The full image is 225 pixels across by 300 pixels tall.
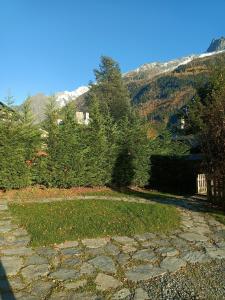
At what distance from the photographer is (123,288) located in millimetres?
5504

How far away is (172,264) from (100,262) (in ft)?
4.25

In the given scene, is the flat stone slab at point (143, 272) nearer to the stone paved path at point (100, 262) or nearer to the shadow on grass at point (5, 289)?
the stone paved path at point (100, 262)

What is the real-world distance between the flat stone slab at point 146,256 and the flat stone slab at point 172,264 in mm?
226

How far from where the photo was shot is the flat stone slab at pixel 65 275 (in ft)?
19.0

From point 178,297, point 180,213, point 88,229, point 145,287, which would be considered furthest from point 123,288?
point 180,213

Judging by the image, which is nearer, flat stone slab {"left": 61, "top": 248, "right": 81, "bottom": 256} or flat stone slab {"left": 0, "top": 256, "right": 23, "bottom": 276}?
flat stone slab {"left": 0, "top": 256, "right": 23, "bottom": 276}

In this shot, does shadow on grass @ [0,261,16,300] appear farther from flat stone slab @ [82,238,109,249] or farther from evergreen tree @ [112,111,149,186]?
evergreen tree @ [112,111,149,186]

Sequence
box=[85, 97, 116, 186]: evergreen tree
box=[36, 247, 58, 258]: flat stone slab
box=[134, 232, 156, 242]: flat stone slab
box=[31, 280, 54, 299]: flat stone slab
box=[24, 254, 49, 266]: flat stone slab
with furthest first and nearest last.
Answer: box=[85, 97, 116, 186]: evergreen tree < box=[134, 232, 156, 242]: flat stone slab < box=[36, 247, 58, 258]: flat stone slab < box=[24, 254, 49, 266]: flat stone slab < box=[31, 280, 54, 299]: flat stone slab

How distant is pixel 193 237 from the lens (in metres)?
8.30

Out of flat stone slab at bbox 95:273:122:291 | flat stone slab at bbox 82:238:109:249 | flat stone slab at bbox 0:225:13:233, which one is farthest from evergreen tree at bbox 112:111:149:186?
flat stone slab at bbox 95:273:122:291

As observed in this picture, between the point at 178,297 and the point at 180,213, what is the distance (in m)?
5.93

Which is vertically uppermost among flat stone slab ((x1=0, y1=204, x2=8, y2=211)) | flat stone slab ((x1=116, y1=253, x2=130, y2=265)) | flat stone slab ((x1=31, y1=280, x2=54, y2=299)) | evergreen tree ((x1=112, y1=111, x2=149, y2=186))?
evergreen tree ((x1=112, y1=111, x2=149, y2=186))

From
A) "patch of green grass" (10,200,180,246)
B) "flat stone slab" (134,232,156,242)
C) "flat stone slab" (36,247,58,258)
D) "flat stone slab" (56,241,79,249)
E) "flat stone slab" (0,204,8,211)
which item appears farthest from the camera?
"flat stone slab" (0,204,8,211)

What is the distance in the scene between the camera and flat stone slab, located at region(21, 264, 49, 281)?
19.2 feet
